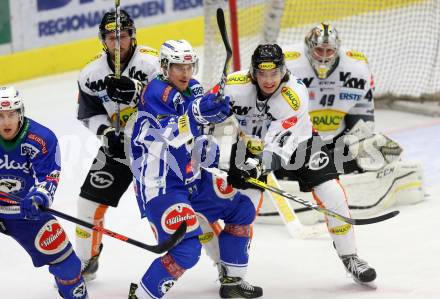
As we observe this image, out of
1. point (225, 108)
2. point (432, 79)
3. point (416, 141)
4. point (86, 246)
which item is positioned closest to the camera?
point (225, 108)

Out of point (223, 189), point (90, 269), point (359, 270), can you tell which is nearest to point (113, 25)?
point (223, 189)

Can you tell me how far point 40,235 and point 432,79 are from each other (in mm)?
4937

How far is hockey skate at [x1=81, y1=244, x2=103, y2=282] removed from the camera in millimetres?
5715

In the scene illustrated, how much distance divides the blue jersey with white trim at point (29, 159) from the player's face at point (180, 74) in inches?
24.0

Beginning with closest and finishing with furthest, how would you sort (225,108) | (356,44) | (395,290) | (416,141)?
(225,108) < (395,290) < (416,141) < (356,44)

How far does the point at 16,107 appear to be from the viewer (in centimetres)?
498

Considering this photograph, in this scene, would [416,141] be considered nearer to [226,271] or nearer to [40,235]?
[226,271]

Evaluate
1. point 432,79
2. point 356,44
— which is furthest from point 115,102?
point 356,44

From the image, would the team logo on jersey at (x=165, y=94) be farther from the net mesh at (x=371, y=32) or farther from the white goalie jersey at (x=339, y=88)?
the net mesh at (x=371, y=32)

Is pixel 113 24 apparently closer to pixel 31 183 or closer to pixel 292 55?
pixel 31 183

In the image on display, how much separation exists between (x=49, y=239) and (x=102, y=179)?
616mm

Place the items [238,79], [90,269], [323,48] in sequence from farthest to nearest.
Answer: [323,48] < [90,269] < [238,79]

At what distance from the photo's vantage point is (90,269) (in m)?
5.74

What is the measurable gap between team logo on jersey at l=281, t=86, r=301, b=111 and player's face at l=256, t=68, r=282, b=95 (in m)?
0.06
